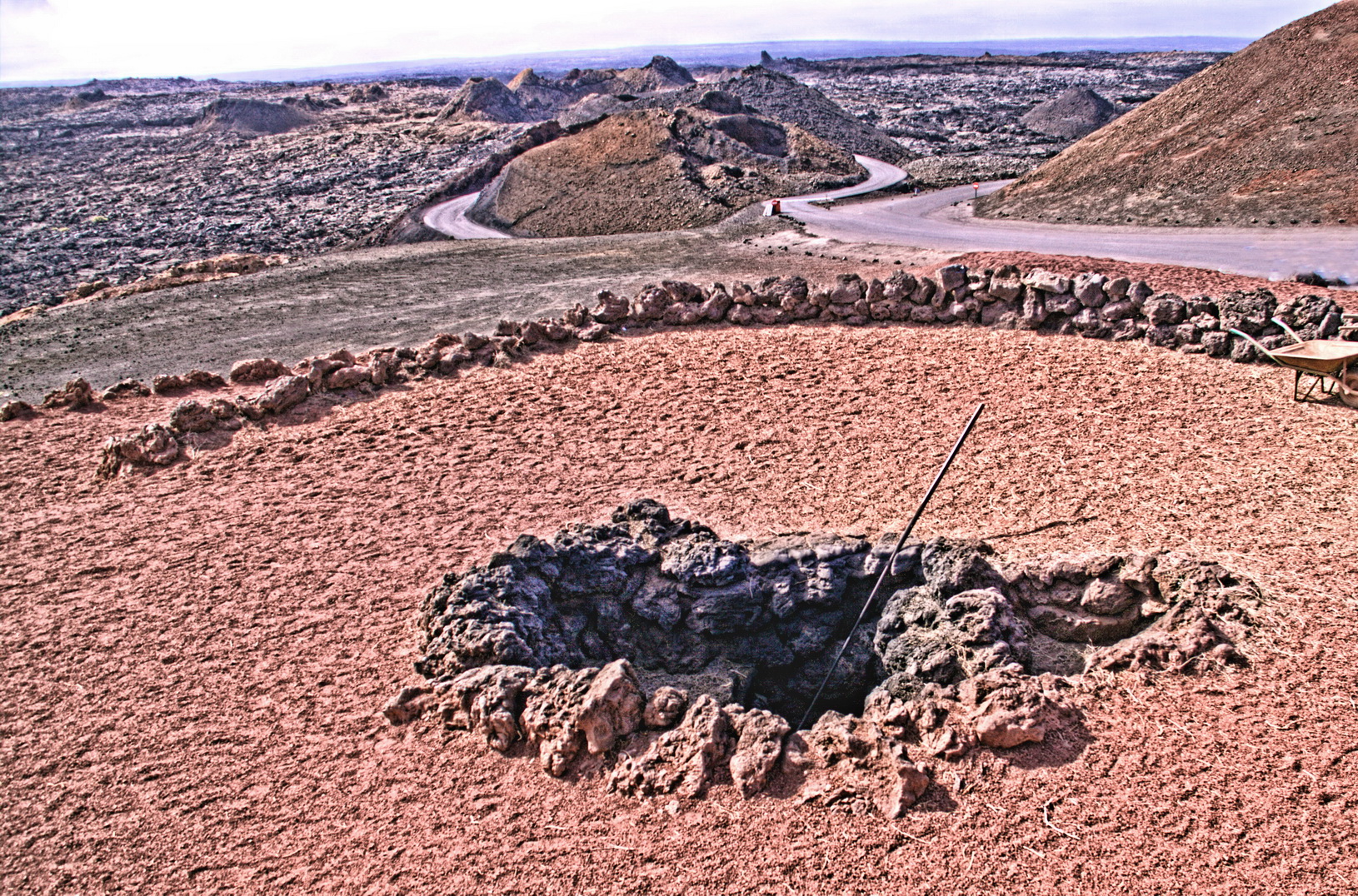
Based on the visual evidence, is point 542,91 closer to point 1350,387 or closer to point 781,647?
point 1350,387

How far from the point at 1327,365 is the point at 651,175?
97.8 ft

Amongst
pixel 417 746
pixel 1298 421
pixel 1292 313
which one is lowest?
pixel 417 746

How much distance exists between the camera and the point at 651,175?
35.7 metres

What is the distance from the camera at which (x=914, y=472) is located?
9391 millimetres

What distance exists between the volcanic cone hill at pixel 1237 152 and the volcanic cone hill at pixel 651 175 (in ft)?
33.5

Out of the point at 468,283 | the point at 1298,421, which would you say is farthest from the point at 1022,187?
the point at 1298,421

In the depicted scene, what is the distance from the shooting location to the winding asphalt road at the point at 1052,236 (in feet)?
70.6

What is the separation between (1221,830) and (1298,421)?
714 centimetres

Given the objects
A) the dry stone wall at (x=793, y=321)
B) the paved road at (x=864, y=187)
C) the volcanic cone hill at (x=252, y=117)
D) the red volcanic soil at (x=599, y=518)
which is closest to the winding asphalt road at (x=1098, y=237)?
the paved road at (x=864, y=187)

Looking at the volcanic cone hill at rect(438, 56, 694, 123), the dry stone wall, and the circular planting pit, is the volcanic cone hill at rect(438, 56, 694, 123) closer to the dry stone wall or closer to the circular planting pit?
the dry stone wall

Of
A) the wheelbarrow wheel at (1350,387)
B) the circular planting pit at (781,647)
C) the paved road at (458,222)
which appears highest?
the paved road at (458,222)

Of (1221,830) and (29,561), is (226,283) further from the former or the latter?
(1221,830)

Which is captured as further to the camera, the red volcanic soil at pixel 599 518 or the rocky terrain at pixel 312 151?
the rocky terrain at pixel 312 151

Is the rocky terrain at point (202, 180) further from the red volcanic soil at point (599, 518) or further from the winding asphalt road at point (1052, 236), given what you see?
the red volcanic soil at point (599, 518)
